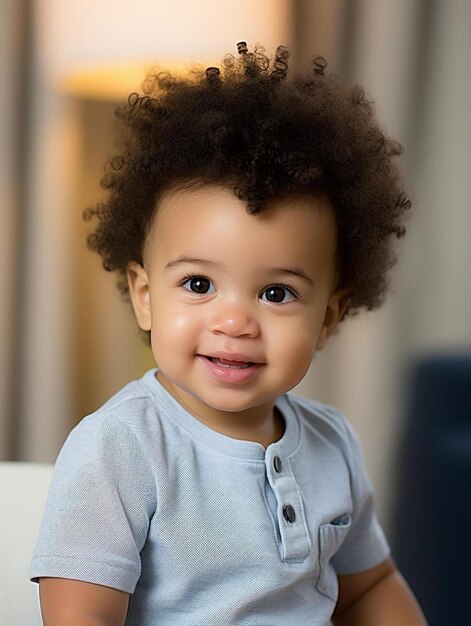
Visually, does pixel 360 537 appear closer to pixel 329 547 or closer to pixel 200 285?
pixel 329 547

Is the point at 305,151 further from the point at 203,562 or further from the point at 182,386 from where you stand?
the point at 203,562

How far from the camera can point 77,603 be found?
0.88m

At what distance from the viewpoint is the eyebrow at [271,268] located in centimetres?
94

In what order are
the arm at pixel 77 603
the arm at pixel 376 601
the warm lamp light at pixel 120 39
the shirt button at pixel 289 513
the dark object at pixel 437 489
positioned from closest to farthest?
the arm at pixel 77 603 → the shirt button at pixel 289 513 → the arm at pixel 376 601 → the warm lamp light at pixel 120 39 → the dark object at pixel 437 489

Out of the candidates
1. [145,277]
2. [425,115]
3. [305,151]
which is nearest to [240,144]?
[305,151]

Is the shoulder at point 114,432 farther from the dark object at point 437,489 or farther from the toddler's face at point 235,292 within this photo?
the dark object at point 437,489

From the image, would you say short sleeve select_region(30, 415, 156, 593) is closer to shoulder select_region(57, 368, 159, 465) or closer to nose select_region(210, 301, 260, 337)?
shoulder select_region(57, 368, 159, 465)

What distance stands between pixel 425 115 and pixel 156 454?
1.54 m

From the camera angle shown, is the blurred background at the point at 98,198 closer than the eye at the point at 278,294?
No

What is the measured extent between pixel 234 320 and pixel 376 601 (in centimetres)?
42

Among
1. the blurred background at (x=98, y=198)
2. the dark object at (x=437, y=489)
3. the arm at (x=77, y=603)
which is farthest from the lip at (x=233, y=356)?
the dark object at (x=437, y=489)

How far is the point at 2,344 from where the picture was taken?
6.84ft

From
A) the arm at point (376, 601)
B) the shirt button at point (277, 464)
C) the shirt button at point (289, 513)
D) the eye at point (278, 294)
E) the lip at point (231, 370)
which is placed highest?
the eye at point (278, 294)

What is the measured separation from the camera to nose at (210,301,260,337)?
0.93 m
